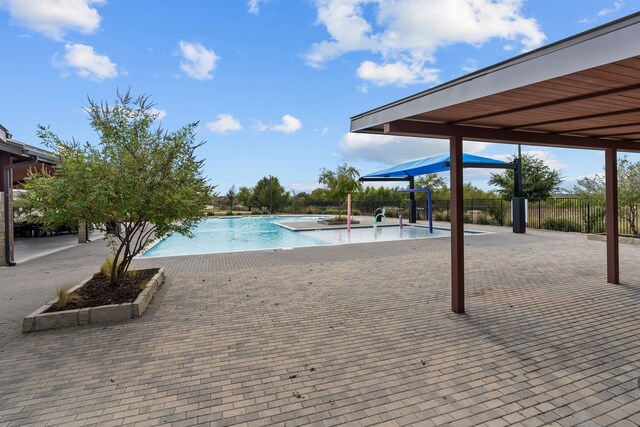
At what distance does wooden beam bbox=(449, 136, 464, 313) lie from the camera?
13.8ft

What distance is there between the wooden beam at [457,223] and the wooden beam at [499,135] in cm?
17

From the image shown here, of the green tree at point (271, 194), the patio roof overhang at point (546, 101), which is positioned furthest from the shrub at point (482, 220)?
the green tree at point (271, 194)

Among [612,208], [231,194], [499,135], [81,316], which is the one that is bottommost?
[81,316]

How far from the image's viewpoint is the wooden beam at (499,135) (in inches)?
154

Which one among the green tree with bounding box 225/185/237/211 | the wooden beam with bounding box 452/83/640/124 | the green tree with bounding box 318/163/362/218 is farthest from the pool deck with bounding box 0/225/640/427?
the green tree with bounding box 225/185/237/211

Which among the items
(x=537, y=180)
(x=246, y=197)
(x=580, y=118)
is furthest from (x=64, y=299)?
(x=246, y=197)

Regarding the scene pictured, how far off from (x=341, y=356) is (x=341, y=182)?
16.8m

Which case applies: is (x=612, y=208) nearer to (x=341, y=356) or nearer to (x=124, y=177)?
(x=341, y=356)

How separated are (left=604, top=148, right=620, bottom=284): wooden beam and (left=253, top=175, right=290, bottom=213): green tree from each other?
2747 cm

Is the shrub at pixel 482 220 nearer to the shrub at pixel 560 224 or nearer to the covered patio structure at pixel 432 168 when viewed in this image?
the shrub at pixel 560 224

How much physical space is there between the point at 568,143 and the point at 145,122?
594cm

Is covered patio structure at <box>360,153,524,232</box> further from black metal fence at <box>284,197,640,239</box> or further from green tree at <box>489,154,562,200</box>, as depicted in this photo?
green tree at <box>489,154,562,200</box>

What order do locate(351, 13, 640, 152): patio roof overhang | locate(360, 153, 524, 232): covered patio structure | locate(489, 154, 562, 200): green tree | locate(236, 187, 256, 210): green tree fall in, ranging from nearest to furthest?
locate(351, 13, 640, 152): patio roof overhang
locate(360, 153, 524, 232): covered patio structure
locate(489, 154, 562, 200): green tree
locate(236, 187, 256, 210): green tree

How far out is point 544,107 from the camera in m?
3.32
